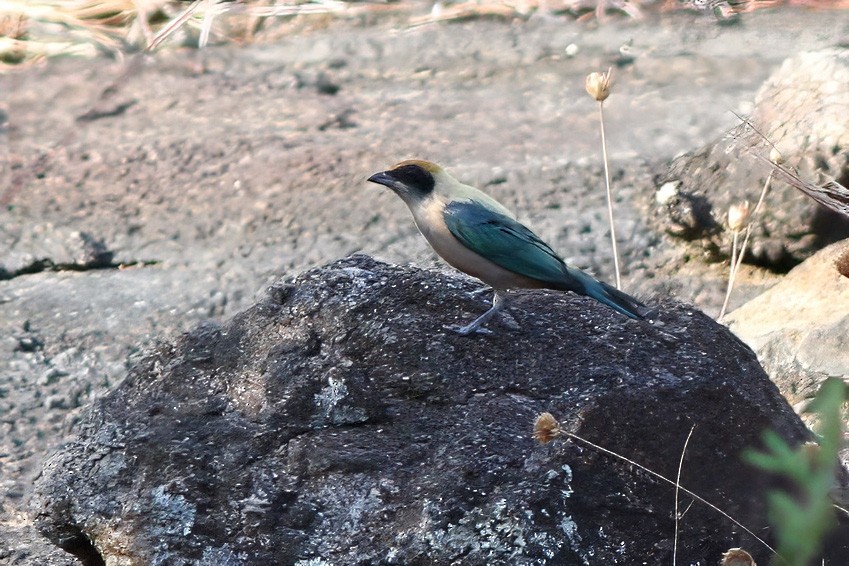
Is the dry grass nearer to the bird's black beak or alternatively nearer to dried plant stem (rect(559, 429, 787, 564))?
the bird's black beak

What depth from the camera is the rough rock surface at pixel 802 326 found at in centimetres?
391

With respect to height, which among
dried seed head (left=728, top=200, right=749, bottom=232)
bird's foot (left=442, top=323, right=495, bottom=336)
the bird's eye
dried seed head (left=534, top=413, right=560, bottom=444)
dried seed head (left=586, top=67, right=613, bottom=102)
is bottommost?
bird's foot (left=442, top=323, right=495, bottom=336)

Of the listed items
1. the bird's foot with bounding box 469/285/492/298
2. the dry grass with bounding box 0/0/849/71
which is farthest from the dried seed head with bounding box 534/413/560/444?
the dry grass with bounding box 0/0/849/71

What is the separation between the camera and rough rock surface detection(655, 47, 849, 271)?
4746 millimetres

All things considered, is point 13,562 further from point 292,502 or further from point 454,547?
point 454,547

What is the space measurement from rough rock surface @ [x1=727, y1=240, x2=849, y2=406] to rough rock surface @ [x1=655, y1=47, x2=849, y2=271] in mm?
249

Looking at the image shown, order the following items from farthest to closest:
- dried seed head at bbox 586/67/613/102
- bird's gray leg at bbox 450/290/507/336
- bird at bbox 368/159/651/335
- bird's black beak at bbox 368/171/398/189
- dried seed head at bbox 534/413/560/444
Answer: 1. dried seed head at bbox 586/67/613/102
2. bird's black beak at bbox 368/171/398/189
3. bird at bbox 368/159/651/335
4. bird's gray leg at bbox 450/290/507/336
5. dried seed head at bbox 534/413/560/444

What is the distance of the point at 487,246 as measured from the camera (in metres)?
3.11

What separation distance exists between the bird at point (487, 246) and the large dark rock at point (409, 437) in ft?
0.21

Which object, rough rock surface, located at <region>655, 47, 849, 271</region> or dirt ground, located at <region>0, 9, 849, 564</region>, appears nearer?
rough rock surface, located at <region>655, 47, 849, 271</region>

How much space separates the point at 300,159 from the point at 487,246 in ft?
11.1

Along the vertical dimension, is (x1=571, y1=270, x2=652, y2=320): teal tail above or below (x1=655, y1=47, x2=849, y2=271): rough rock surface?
above

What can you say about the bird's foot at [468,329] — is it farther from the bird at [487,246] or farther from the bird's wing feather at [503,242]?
the bird's wing feather at [503,242]

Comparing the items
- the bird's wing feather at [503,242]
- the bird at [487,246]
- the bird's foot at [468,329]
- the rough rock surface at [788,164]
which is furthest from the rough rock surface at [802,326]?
the bird's foot at [468,329]
